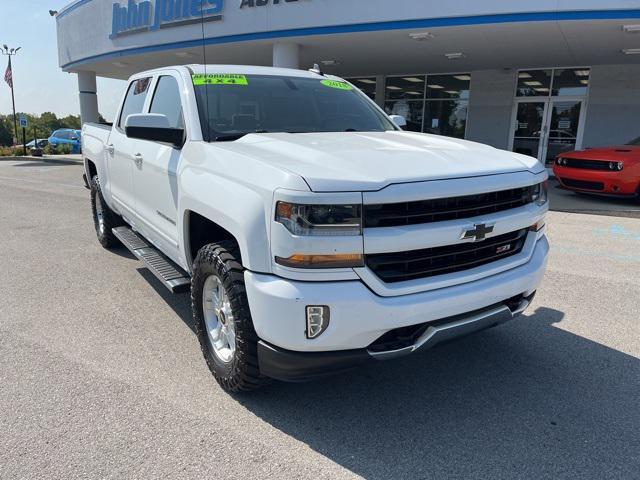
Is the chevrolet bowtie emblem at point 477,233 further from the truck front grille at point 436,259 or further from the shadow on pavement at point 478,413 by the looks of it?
the shadow on pavement at point 478,413

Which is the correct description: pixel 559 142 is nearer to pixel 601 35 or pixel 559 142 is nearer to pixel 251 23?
pixel 601 35

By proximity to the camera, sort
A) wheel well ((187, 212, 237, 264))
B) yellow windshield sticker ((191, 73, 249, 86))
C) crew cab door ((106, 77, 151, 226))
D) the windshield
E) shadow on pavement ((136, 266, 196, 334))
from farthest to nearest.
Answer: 1. crew cab door ((106, 77, 151, 226))
2. shadow on pavement ((136, 266, 196, 334))
3. yellow windshield sticker ((191, 73, 249, 86))
4. the windshield
5. wheel well ((187, 212, 237, 264))

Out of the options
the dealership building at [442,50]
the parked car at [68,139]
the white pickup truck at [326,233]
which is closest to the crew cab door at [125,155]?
the white pickup truck at [326,233]

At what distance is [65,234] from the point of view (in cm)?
723

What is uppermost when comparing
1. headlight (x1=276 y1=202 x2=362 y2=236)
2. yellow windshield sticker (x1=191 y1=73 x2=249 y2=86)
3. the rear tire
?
yellow windshield sticker (x1=191 y1=73 x2=249 y2=86)

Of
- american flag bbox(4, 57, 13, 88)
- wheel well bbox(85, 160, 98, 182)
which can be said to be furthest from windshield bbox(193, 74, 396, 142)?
american flag bbox(4, 57, 13, 88)

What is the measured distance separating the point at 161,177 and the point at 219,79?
870mm

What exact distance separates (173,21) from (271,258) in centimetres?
1503

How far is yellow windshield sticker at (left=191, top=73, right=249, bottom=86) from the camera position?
3779 millimetres

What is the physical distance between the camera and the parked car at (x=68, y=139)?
35438mm

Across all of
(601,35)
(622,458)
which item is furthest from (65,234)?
(601,35)

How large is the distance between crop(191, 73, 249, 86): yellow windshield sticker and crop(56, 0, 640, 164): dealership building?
870cm

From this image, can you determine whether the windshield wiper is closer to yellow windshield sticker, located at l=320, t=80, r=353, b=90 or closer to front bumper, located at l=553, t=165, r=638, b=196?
yellow windshield sticker, located at l=320, t=80, r=353, b=90

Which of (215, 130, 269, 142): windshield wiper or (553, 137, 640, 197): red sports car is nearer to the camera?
(215, 130, 269, 142): windshield wiper
